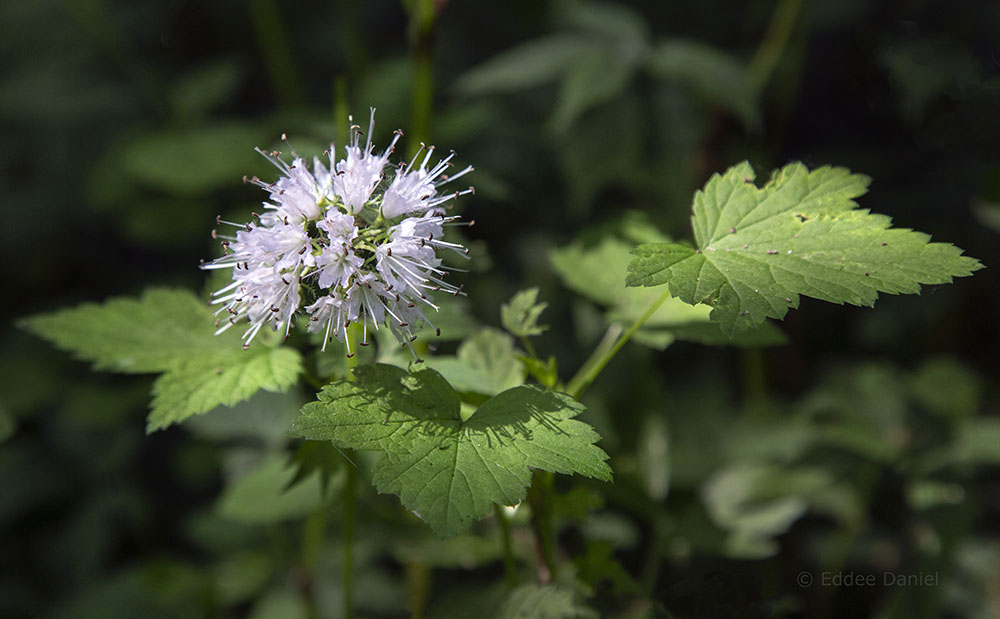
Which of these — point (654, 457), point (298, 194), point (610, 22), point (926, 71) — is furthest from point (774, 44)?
point (298, 194)

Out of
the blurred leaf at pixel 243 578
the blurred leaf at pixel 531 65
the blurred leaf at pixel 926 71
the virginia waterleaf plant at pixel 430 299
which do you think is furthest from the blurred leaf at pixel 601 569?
the blurred leaf at pixel 926 71

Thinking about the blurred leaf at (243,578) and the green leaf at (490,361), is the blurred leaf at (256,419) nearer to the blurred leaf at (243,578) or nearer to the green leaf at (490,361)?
the blurred leaf at (243,578)

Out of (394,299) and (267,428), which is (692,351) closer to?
(267,428)

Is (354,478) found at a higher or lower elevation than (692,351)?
higher

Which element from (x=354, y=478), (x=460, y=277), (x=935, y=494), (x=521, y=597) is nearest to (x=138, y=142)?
(x=460, y=277)

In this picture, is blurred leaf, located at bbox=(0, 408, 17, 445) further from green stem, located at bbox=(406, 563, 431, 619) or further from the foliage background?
green stem, located at bbox=(406, 563, 431, 619)

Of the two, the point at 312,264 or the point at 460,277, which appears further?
the point at 460,277

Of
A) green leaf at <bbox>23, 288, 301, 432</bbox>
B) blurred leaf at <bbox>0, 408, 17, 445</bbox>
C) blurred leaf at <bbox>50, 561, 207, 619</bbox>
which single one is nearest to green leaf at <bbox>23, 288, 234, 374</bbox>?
green leaf at <bbox>23, 288, 301, 432</bbox>

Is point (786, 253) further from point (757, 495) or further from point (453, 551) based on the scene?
point (757, 495)
